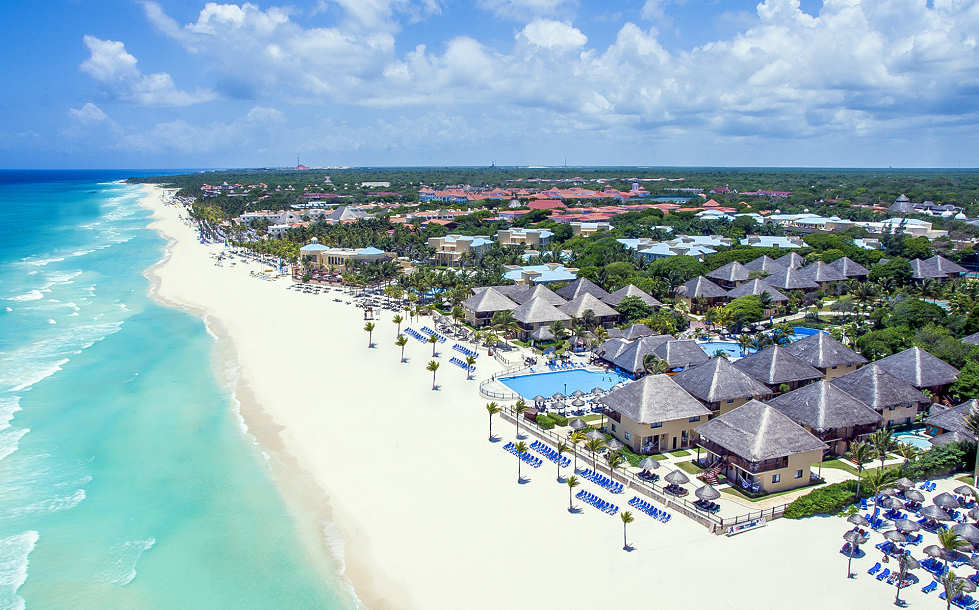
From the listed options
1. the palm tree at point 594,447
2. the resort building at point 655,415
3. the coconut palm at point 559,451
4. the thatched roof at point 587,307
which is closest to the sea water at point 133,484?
the coconut palm at point 559,451

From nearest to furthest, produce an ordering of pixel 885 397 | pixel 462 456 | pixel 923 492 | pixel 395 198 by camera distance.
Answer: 1. pixel 923 492
2. pixel 462 456
3. pixel 885 397
4. pixel 395 198

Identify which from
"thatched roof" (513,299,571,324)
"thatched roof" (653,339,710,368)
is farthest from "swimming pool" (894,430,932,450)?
"thatched roof" (513,299,571,324)

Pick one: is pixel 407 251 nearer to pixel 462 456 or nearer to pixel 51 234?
pixel 462 456

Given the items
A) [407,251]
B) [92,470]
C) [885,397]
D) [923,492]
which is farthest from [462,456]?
[407,251]

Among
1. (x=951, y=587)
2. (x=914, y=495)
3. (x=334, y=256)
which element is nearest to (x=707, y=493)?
(x=951, y=587)

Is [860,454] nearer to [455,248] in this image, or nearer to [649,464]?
[649,464]
